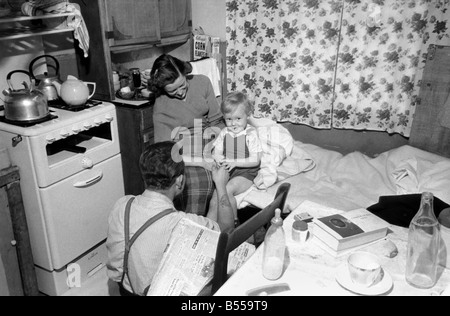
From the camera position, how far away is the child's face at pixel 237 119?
2586 millimetres

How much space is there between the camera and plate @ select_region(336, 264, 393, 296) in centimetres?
134

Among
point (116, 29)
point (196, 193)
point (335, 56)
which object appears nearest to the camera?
point (196, 193)

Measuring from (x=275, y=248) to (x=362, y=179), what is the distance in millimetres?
1549

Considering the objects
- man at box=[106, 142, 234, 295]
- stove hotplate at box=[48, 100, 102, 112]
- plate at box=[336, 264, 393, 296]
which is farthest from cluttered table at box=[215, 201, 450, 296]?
stove hotplate at box=[48, 100, 102, 112]

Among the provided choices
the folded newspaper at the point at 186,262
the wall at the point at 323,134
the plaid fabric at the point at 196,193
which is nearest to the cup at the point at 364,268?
the folded newspaper at the point at 186,262

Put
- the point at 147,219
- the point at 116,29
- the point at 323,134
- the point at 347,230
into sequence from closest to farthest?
the point at 347,230 → the point at 147,219 → the point at 116,29 → the point at 323,134

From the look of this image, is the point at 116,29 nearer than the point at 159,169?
No

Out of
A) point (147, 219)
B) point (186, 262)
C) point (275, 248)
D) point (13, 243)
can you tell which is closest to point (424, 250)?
point (275, 248)

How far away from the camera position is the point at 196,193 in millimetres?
2408

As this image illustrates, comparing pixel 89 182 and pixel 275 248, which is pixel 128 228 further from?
pixel 89 182

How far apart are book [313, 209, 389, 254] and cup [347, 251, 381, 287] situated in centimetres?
12

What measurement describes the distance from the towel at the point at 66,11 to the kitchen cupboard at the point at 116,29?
68mm

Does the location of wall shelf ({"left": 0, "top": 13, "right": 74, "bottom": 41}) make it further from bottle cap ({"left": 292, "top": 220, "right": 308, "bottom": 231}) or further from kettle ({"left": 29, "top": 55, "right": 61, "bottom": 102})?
bottle cap ({"left": 292, "top": 220, "right": 308, "bottom": 231})
